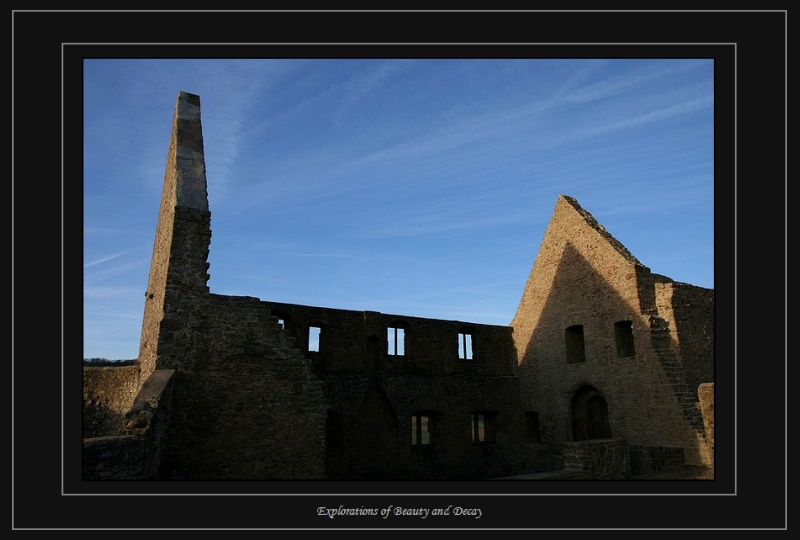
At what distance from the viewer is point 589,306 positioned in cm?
1602

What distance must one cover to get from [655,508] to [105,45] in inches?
242

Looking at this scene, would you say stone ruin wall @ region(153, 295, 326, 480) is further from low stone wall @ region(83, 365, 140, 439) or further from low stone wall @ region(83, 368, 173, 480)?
low stone wall @ region(83, 365, 140, 439)

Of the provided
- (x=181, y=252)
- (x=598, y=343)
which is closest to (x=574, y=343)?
(x=598, y=343)

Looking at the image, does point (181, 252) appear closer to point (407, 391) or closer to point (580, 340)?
point (407, 391)

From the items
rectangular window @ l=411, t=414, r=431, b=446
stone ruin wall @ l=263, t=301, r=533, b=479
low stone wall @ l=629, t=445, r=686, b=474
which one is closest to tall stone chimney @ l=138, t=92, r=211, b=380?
stone ruin wall @ l=263, t=301, r=533, b=479

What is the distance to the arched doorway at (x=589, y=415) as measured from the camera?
15.8m

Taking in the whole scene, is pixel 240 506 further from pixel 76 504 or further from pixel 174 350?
pixel 174 350

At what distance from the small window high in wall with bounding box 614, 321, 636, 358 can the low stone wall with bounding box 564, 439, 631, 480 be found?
4.31 m

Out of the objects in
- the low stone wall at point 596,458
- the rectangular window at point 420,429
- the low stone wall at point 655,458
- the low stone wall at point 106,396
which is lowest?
the rectangular window at point 420,429

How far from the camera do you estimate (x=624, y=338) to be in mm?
15289

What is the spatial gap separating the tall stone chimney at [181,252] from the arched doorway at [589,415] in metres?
11.6

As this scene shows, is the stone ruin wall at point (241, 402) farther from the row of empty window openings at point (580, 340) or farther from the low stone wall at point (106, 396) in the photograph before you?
the row of empty window openings at point (580, 340)

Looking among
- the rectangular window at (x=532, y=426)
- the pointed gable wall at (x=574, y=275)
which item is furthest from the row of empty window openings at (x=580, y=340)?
the rectangular window at (x=532, y=426)

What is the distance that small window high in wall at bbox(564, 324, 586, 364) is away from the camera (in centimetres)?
1652
